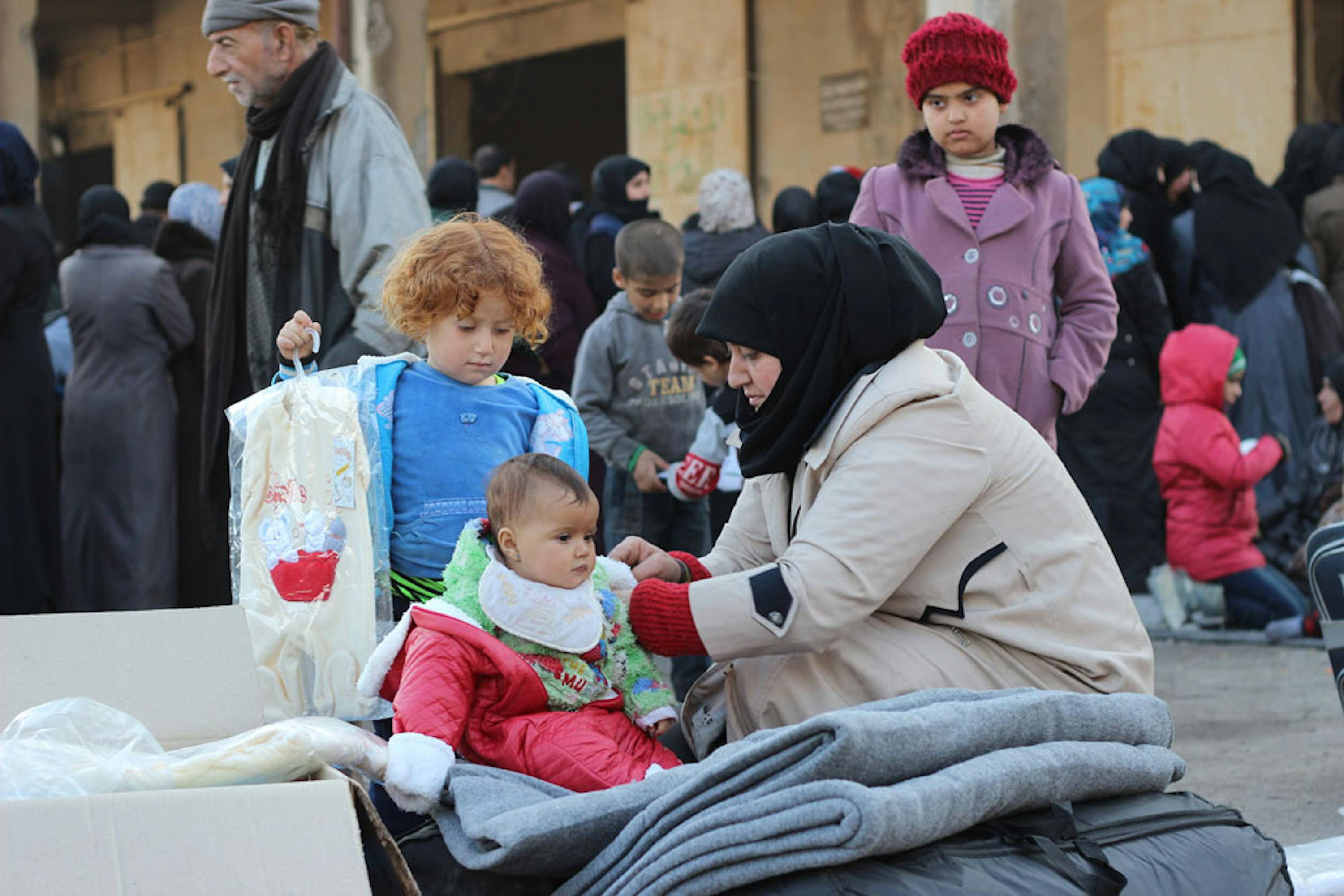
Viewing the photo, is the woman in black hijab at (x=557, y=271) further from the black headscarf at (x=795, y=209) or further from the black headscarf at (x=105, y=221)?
the black headscarf at (x=105, y=221)

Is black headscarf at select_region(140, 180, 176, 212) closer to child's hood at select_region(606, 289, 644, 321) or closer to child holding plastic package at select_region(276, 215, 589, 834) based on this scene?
child's hood at select_region(606, 289, 644, 321)

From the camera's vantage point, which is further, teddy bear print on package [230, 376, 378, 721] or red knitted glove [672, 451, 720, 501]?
red knitted glove [672, 451, 720, 501]

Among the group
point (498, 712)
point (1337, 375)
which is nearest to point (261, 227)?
point (498, 712)

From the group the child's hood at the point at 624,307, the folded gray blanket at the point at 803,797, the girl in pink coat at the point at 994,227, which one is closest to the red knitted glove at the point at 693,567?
the folded gray blanket at the point at 803,797

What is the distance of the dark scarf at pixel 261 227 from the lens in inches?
170

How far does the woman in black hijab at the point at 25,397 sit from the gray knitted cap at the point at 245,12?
2018 mm

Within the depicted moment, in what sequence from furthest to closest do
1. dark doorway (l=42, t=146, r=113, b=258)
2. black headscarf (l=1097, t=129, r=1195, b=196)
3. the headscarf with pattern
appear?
dark doorway (l=42, t=146, r=113, b=258) → black headscarf (l=1097, t=129, r=1195, b=196) → the headscarf with pattern

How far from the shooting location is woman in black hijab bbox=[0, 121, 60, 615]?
6094 millimetres

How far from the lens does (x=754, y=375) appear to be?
2994 mm

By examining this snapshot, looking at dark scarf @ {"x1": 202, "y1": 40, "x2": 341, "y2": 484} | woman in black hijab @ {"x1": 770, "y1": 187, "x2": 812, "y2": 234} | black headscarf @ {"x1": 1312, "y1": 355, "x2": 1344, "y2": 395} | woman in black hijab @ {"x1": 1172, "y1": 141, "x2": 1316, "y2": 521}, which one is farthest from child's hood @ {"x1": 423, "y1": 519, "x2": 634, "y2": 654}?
woman in black hijab @ {"x1": 1172, "y1": 141, "x2": 1316, "y2": 521}

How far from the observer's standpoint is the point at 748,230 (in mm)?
7348

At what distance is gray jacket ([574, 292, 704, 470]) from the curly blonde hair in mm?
2273

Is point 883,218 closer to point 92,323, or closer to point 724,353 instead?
point 724,353

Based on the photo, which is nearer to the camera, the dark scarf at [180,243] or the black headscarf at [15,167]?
the black headscarf at [15,167]
